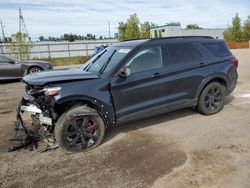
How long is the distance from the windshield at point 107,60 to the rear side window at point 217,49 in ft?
6.52

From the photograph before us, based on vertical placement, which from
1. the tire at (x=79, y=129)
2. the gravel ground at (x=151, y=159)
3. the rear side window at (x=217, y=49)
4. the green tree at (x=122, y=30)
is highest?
the green tree at (x=122, y=30)

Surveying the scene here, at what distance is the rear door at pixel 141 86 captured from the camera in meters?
4.47

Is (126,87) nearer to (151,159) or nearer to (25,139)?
(151,159)

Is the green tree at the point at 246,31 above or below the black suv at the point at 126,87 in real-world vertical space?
above

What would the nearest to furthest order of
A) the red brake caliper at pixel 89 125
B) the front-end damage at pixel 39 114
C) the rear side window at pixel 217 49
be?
the front-end damage at pixel 39 114, the red brake caliper at pixel 89 125, the rear side window at pixel 217 49

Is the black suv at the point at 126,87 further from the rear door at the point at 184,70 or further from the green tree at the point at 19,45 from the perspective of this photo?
the green tree at the point at 19,45

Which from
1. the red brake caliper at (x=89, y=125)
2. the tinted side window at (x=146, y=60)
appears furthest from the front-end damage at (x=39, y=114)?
the tinted side window at (x=146, y=60)

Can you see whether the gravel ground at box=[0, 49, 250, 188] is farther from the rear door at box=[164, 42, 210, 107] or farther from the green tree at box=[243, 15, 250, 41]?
the green tree at box=[243, 15, 250, 41]

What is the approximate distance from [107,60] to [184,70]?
5.20 ft

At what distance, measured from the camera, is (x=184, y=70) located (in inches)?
203

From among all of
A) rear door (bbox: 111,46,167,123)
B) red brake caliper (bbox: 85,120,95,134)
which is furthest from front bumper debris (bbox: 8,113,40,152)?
rear door (bbox: 111,46,167,123)

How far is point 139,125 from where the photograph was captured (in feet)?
17.4

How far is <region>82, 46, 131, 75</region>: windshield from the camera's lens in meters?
4.63

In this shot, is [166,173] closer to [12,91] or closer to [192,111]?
[192,111]
